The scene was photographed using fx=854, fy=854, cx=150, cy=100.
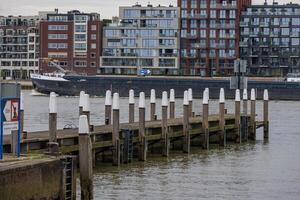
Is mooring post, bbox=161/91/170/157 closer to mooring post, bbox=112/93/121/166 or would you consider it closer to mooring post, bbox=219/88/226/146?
mooring post, bbox=112/93/121/166

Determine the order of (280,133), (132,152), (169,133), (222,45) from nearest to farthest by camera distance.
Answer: (132,152)
(169,133)
(280,133)
(222,45)

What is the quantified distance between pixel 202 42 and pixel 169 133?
140 meters

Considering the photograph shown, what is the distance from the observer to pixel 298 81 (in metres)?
149

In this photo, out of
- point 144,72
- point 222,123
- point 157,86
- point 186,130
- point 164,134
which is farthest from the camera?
point 144,72

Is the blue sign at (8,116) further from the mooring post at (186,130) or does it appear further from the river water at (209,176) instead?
the mooring post at (186,130)

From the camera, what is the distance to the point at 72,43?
599ft

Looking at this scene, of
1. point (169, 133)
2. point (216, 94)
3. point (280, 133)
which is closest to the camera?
point (169, 133)

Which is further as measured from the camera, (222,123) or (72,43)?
(72,43)

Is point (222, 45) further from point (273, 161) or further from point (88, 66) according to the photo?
point (273, 161)

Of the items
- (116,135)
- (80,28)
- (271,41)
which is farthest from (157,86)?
(116,135)

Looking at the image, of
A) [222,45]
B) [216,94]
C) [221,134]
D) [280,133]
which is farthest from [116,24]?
[221,134]

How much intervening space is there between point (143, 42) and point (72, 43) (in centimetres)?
1520

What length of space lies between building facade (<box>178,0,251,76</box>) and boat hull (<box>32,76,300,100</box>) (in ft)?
95.7

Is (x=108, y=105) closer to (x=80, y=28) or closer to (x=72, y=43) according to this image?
(x=72, y=43)
